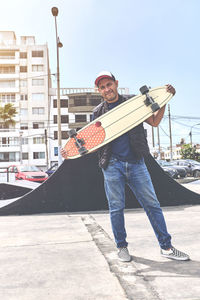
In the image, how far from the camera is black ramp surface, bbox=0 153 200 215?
15.1 ft

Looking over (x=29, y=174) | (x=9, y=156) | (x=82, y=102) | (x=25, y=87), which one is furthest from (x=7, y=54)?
(x=29, y=174)

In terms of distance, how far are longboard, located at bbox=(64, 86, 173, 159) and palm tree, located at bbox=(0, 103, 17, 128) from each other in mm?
45205

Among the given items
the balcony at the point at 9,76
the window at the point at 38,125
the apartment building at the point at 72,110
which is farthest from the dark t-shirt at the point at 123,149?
the balcony at the point at 9,76

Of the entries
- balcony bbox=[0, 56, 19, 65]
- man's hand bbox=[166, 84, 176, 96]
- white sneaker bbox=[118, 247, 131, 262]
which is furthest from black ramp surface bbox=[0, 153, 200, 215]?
balcony bbox=[0, 56, 19, 65]

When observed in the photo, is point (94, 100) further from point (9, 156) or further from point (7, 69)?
point (7, 69)

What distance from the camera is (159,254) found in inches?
89.4

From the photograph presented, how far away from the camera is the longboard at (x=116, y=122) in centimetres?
253

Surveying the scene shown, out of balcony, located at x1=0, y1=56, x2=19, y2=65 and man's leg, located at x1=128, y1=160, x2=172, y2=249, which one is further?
balcony, located at x1=0, y1=56, x2=19, y2=65

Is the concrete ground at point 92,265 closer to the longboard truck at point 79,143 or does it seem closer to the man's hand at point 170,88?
the longboard truck at point 79,143

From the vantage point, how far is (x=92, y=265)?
6.76 feet

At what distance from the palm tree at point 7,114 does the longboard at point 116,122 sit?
4521cm

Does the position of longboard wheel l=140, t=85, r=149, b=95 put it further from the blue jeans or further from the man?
the blue jeans

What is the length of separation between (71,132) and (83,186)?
2.16 metres

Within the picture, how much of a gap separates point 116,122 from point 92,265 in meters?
1.25
